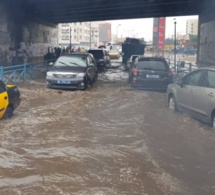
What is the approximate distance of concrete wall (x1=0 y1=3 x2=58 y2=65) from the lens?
20.6 meters

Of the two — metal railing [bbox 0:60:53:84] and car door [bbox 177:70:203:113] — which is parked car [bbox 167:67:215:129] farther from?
metal railing [bbox 0:60:53:84]

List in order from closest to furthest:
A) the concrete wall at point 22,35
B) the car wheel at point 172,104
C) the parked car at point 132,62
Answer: the car wheel at point 172,104
the parked car at point 132,62
the concrete wall at point 22,35

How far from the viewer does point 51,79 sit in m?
12.9

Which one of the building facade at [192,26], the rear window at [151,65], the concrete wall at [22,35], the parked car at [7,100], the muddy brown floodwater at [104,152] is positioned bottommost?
the muddy brown floodwater at [104,152]

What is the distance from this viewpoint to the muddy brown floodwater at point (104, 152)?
4234 mm

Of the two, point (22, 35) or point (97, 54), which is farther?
point (97, 54)

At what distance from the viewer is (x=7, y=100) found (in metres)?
7.32

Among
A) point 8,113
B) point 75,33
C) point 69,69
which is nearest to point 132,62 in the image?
point 69,69

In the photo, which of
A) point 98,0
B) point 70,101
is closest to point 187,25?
point 98,0

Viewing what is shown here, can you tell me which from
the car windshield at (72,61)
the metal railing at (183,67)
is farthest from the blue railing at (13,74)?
the metal railing at (183,67)

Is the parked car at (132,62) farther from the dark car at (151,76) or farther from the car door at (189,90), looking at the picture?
the car door at (189,90)

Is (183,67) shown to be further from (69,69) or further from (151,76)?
(69,69)

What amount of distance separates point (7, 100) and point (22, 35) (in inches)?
695

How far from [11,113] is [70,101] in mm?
3013
